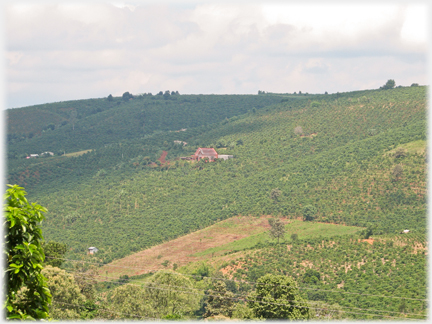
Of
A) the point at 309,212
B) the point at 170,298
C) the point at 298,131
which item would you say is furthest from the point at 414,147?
the point at 170,298

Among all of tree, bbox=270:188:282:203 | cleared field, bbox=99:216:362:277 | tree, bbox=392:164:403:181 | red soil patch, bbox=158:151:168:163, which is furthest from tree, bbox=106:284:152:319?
red soil patch, bbox=158:151:168:163

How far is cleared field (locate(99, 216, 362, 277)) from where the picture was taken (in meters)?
56.2

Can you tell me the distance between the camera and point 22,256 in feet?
28.9

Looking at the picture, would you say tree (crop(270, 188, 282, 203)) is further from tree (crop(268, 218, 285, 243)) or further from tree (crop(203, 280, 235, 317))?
tree (crop(203, 280, 235, 317))

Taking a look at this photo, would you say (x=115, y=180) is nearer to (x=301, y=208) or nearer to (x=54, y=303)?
(x=301, y=208)

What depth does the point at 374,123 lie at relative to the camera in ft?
310

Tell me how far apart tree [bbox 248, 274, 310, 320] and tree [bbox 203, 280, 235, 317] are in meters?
2.57

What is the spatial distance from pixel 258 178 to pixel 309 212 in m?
18.3

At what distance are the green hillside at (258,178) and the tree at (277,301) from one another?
2886cm

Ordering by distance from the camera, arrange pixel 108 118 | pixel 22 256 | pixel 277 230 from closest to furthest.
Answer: pixel 22 256 < pixel 277 230 < pixel 108 118

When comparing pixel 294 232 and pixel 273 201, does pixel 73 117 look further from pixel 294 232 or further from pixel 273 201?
pixel 294 232

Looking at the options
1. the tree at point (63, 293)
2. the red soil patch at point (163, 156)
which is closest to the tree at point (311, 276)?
the tree at point (63, 293)

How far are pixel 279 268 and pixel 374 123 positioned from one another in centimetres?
5697

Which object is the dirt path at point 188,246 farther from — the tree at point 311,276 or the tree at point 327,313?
the tree at point 327,313
